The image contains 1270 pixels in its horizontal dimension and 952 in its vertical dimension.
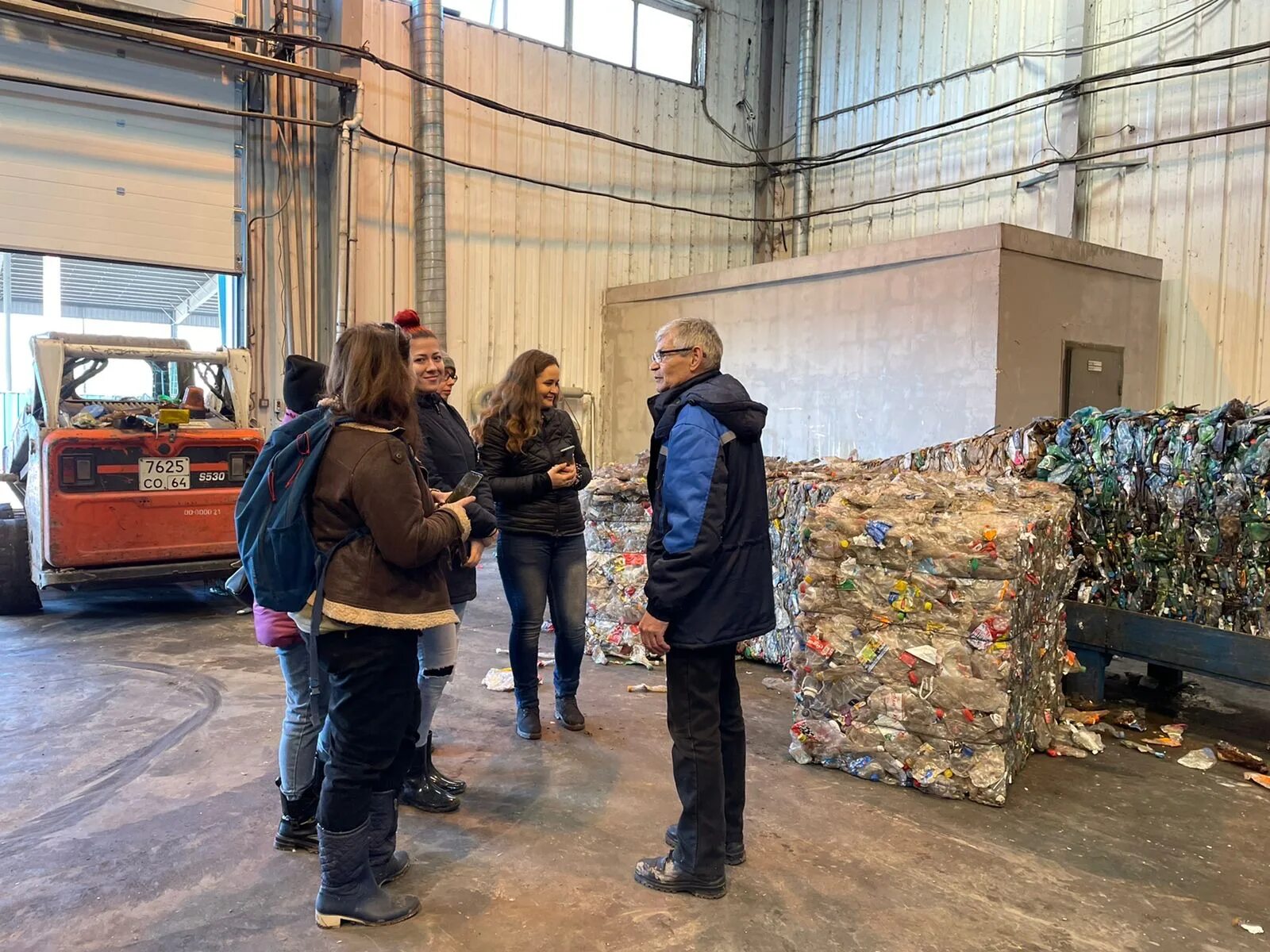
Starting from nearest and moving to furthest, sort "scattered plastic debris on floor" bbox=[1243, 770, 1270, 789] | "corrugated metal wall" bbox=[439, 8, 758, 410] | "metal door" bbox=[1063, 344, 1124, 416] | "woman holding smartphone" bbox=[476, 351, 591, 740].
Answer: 1. "scattered plastic debris on floor" bbox=[1243, 770, 1270, 789]
2. "woman holding smartphone" bbox=[476, 351, 591, 740]
3. "metal door" bbox=[1063, 344, 1124, 416]
4. "corrugated metal wall" bbox=[439, 8, 758, 410]

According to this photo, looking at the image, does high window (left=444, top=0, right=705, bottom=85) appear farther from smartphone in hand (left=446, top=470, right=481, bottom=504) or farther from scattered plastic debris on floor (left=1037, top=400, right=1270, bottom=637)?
smartphone in hand (left=446, top=470, right=481, bottom=504)

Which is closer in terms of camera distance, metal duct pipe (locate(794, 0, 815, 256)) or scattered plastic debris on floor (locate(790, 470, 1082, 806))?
scattered plastic debris on floor (locate(790, 470, 1082, 806))

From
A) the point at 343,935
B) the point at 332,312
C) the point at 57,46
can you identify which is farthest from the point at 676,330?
the point at 57,46

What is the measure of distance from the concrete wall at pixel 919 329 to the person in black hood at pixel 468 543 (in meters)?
5.69

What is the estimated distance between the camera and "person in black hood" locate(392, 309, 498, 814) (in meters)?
3.16

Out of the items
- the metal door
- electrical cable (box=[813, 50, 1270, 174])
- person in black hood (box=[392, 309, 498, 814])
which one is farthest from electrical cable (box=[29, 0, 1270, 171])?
person in black hood (box=[392, 309, 498, 814])

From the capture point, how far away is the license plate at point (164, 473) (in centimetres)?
604

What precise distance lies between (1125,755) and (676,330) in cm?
305

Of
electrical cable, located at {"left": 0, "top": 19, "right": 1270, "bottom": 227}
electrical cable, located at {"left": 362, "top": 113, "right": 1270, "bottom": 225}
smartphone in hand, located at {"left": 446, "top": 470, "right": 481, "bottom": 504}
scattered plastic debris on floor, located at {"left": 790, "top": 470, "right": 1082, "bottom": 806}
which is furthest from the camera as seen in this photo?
electrical cable, located at {"left": 362, "top": 113, "right": 1270, "bottom": 225}

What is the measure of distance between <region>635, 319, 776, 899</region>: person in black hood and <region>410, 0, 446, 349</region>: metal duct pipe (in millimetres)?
7297

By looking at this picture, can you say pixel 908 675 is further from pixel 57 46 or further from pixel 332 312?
pixel 57 46

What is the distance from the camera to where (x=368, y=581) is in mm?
2301

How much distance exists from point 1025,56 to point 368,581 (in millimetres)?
10256

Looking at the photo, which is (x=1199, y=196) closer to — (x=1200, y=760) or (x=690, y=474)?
(x=1200, y=760)
